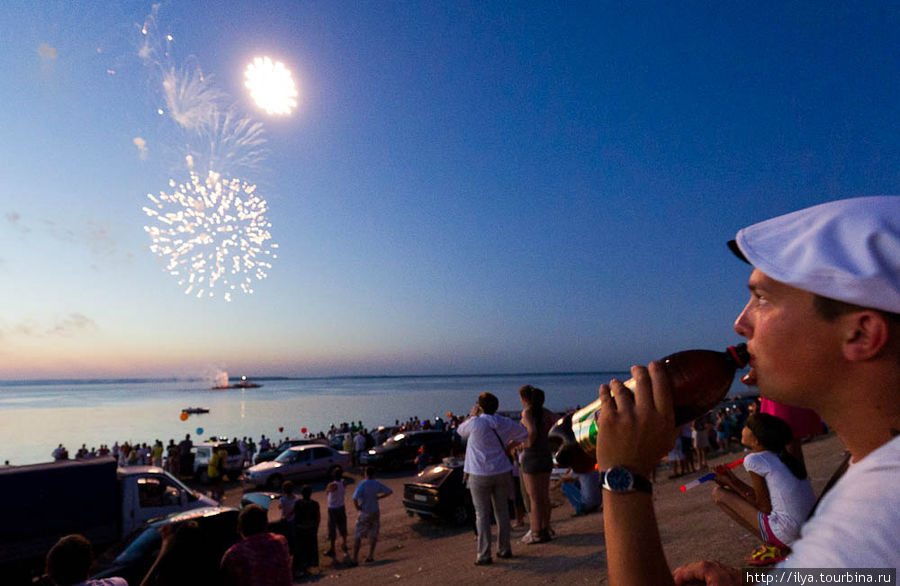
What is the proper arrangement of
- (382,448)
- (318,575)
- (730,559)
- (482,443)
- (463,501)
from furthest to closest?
(382,448) < (463,501) < (318,575) < (482,443) < (730,559)

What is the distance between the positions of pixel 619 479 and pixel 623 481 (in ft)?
0.03

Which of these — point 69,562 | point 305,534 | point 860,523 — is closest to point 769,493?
point 860,523

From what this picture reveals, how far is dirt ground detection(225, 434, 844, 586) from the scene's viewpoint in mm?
6055

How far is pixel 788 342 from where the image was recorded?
122 cm

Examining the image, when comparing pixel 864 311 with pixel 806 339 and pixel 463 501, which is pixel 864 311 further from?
pixel 463 501

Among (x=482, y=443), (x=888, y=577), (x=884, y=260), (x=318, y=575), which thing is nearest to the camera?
(x=888, y=577)

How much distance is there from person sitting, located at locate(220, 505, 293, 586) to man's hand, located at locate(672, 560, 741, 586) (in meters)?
4.58

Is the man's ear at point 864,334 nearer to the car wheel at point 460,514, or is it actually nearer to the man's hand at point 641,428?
the man's hand at point 641,428

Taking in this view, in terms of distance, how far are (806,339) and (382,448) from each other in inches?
955

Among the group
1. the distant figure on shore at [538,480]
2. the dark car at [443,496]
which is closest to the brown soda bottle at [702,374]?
the distant figure on shore at [538,480]

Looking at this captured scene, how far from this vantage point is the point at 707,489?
11.0 metres

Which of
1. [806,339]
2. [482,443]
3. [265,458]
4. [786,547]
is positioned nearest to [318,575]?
[482,443]

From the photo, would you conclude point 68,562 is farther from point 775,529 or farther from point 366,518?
point 366,518

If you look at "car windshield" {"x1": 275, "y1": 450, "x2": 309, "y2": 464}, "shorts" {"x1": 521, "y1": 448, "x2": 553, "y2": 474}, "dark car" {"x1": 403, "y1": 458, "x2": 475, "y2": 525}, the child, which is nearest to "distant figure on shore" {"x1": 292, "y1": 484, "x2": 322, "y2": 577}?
"dark car" {"x1": 403, "y1": 458, "x2": 475, "y2": 525}
